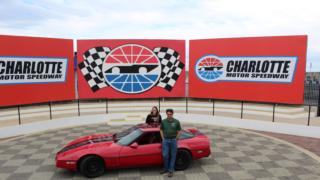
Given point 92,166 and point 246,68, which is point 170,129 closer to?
point 92,166

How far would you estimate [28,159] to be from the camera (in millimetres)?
7672

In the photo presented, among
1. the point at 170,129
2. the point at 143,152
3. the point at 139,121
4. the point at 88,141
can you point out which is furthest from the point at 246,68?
the point at 88,141

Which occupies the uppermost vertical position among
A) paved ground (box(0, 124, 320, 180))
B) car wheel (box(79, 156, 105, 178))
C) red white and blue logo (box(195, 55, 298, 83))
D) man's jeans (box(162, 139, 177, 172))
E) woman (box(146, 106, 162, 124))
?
red white and blue logo (box(195, 55, 298, 83))

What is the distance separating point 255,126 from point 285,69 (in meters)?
5.14

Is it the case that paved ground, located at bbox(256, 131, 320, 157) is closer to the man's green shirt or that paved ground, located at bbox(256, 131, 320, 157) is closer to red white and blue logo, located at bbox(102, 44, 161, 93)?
the man's green shirt

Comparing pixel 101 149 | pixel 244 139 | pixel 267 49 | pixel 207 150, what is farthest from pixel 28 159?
pixel 267 49

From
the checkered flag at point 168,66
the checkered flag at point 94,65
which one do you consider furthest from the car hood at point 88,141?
the checkered flag at point 168,66

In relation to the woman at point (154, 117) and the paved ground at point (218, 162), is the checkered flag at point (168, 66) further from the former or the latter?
the woman at point (154, 117)

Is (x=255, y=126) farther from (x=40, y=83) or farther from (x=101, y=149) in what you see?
(x=40, y=83)

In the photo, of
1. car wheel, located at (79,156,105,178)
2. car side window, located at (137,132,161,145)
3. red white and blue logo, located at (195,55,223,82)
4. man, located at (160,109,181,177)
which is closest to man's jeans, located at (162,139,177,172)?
man, located at (160,109,181,177)

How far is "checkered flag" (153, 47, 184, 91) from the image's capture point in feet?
55.4

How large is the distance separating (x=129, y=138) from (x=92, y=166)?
44.8 inches

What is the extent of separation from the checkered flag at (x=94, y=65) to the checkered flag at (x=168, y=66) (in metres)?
3.44

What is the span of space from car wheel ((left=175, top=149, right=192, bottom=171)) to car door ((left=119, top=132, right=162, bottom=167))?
50 cm
